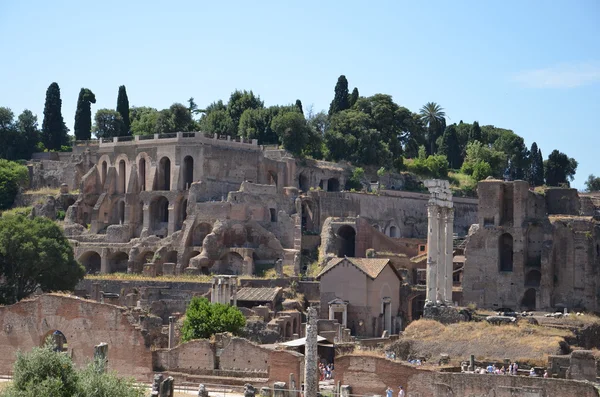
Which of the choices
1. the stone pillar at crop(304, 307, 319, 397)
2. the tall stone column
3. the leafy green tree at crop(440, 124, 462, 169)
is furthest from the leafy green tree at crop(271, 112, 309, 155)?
the stone pillar at crop(304, 307, 319, 397)

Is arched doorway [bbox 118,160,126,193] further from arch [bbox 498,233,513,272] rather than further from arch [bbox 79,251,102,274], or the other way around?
arch [bbox 498,233,513,272]

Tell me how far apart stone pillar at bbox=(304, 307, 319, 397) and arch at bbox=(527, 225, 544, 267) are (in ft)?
101

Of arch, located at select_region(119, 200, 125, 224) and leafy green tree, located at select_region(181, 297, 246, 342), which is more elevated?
arch, located at select_region(119, 200, 125, 224)

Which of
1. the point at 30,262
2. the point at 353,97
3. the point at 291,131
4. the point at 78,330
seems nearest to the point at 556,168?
the point at 353,97

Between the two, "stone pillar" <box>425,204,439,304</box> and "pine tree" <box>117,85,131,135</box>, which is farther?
"pine tree" <box>117,85,131,135</box>

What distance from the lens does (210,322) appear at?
176 feet

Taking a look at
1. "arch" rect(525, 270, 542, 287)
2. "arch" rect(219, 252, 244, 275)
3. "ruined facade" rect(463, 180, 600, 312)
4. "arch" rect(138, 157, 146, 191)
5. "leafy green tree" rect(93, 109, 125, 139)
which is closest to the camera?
"ruined facade" rect(463, 180, 600, 312)

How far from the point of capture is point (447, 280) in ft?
196

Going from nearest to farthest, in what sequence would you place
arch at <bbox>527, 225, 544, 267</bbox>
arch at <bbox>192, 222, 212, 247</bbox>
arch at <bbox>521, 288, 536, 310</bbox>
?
arch at <bbox>521, 288, 536, 310</bbox> < arch at <bbox>527, 225, 544, 267</bbox> < arch at <bbox>192, 222, 212, 247</bbox>

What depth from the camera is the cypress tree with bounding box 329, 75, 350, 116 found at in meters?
97.3

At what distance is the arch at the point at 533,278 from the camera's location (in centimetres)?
6731

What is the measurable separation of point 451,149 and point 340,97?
41.4 feet

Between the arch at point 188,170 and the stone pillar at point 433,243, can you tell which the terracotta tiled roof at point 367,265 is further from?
the arch at point 188,170

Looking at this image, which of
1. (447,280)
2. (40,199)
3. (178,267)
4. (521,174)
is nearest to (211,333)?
(447,280)
